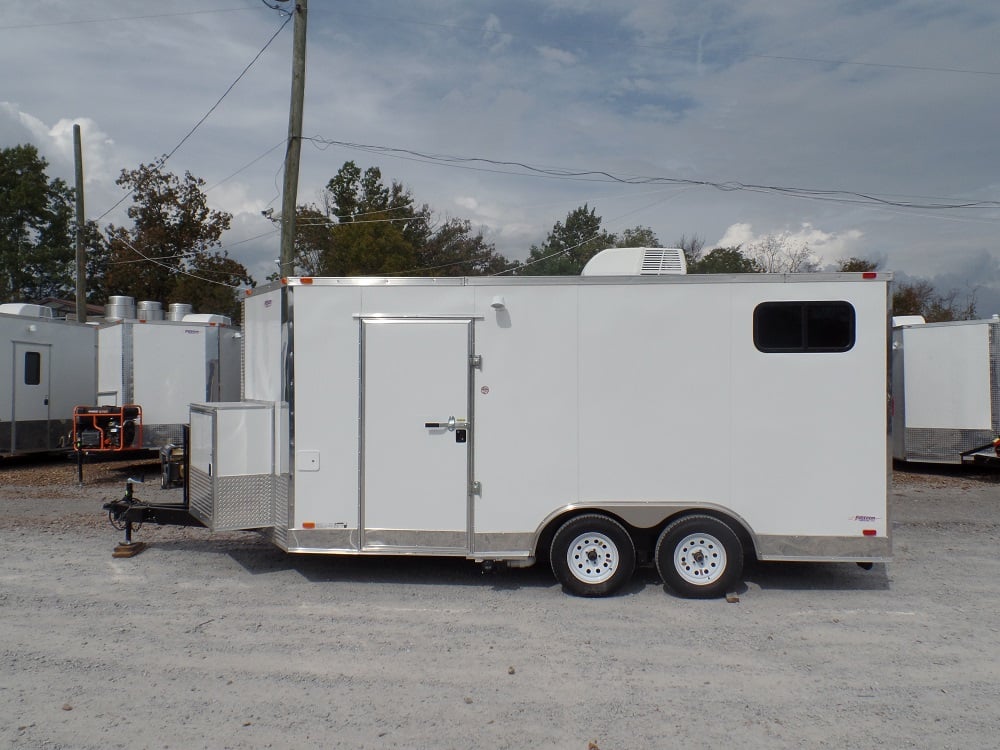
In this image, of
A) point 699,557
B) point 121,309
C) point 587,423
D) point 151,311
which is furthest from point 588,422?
point 151,311

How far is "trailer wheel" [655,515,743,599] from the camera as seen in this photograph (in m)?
6.17

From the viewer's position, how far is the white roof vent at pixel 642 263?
6754 mm

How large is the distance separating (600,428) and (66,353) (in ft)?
40.3

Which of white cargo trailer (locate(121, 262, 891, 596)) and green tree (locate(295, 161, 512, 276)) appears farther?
green tree (locate(295, 161, 512, 276))

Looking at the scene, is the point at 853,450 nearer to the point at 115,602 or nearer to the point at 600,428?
the point at 600,428

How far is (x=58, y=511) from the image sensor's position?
9.79 metres

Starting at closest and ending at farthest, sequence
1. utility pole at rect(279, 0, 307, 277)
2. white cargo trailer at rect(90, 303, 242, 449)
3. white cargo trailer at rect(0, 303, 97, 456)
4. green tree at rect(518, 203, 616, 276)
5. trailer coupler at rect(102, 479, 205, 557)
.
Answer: trailer coupler at rect(102, 479, 205, 557) < utility pole at rect(279, 0, 307, 277) < white cargo trailer at rect(90, 303, 242, 449) < white cargo trailer at rect(0, 303, 97, 456) < green tree at rect(518, 203, 616, 276)

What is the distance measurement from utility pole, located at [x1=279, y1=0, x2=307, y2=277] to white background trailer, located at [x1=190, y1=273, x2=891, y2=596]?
5.83 metres

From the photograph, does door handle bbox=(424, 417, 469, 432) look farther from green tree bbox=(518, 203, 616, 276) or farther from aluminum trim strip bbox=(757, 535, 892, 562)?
green tree bbox=(518, 203, 616, 276)

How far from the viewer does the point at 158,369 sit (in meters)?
12.8

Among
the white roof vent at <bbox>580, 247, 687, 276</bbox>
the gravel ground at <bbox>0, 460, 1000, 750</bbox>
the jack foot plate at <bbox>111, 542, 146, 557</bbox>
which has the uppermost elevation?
the white roof vent at <bbox>580, 247, 687, 276</bbox>

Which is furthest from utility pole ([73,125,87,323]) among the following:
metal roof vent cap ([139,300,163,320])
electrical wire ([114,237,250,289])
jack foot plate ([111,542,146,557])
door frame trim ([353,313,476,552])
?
door frame trim ([353,313,476,552])

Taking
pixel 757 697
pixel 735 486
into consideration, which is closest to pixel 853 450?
pixel 735 486

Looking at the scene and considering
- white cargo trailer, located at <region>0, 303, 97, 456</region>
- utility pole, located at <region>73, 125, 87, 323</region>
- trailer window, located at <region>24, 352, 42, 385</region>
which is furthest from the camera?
utility pole, located at <region>73, 125, 87, 323</region>
